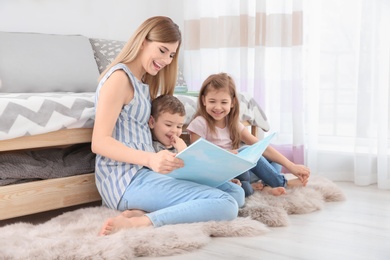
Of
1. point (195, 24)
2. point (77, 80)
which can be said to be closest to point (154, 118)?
point (77, 80)

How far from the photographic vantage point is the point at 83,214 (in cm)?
175

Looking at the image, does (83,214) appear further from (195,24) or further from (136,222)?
(195,24)

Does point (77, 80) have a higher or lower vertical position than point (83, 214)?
higher

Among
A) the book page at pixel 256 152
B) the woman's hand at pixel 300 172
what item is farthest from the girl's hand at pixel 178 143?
the woman's hand at pixel 300 172

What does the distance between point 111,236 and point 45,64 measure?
4.71ft

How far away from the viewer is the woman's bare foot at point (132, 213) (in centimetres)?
162

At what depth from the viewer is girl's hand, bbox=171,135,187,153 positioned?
1856mm

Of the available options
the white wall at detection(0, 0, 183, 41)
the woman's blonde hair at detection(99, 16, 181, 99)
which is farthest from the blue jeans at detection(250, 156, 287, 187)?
the white wall at detection(0, 0, 183, 41)

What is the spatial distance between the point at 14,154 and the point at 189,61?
5.59 ft

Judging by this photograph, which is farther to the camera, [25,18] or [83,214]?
[25,18]

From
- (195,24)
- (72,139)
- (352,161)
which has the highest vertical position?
(195,24)

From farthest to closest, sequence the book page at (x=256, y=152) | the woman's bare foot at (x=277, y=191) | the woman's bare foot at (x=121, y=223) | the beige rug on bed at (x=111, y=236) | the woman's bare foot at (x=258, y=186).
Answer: the woman's bare foot at (x=258, y=186)
the woman's bare foot at (x=277, y=191)
the book page at (x=256, y=152)
the woman's bare foot at (x=121, y=223)
the beige rug on bed at (x=111, y=236)

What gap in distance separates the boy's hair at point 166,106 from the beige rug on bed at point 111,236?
38 centimetres

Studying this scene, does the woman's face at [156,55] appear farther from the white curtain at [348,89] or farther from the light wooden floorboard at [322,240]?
the white curtain at [348,89]
